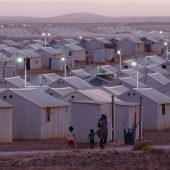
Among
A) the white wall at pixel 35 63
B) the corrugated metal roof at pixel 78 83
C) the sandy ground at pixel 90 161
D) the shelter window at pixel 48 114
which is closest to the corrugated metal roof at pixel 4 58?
the white wall at pixel 35 63

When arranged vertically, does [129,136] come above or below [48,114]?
below

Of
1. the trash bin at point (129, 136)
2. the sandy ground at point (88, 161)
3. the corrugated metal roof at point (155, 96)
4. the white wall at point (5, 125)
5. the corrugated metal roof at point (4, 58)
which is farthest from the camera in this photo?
the corrugated metal roof at point (4, 58)

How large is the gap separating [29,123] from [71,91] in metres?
5.58

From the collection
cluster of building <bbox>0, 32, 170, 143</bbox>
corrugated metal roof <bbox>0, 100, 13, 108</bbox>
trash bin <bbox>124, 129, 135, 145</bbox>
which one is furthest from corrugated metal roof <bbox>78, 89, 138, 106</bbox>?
trash bin <bbox>124, 129, 135, 145</bbox>

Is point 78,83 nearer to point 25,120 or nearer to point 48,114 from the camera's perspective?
point 48,114

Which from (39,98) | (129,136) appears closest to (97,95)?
(39,98)

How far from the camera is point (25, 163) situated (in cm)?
1847

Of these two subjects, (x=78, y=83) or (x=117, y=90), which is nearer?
(x=117, y=90)

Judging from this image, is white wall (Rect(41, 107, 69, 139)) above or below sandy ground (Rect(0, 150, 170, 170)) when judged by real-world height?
above

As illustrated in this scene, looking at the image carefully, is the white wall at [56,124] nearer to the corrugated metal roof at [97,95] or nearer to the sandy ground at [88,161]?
the corrugated metal roof at [97,95]

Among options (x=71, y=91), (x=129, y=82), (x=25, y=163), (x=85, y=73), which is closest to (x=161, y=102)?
(x=71, y=91)

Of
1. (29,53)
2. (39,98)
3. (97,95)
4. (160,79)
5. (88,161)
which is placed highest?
(29,53)

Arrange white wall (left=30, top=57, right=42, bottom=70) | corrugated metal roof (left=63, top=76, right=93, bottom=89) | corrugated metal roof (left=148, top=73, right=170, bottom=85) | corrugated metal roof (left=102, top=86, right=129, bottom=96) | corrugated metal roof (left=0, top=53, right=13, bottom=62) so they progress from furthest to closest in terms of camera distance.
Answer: white wall (left=30, top=57, right=42, bottom=70), corrugated metal roof (left=0, top=53, right=13, bottom=62), corrugated metal roof (left=148, top=73, right=170, bottom=85), corrugated metal roof (left=63, top=76, right=93, bottom=89), corrugated metal roof (left=102, top=86, right=129, bottom=96)

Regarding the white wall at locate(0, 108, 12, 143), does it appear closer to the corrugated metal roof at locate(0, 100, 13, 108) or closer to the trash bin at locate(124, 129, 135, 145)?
the corrugated metal roof at locate(0, 100, 13, 108)
